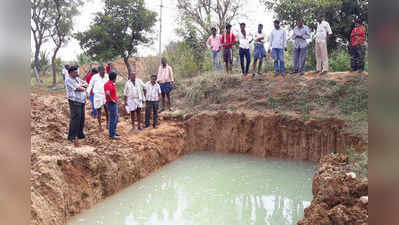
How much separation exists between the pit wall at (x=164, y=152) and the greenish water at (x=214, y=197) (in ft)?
0.97

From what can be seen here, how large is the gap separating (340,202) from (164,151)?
5.10m

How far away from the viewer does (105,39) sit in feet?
44.4

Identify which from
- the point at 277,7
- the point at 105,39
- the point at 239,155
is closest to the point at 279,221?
the point at 239,155

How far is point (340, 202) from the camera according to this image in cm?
337

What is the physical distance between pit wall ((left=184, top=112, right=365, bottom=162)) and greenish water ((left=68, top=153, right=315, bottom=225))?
2.24 ft

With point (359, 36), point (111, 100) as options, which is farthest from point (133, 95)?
point (359, 36)

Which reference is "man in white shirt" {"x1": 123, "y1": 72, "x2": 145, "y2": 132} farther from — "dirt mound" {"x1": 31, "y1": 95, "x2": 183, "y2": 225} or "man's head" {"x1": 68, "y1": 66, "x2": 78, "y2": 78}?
"man's head" {"x1": 68, "y1": 66, "x2": 78, "y2": 78}

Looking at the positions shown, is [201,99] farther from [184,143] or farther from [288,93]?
[288,93]

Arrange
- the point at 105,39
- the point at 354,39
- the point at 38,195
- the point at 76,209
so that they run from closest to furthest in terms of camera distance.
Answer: the point at 38,195, the point at 76,209, the point at 354,39, the point at 105,39

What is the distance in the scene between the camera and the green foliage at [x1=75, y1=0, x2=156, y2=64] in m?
13.4

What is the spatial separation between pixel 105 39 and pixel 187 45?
364 cm

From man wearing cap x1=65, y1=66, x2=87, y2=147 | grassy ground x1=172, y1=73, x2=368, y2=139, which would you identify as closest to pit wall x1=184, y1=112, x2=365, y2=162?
grassy ground x1=172, y1=73, x2=368, y2=139

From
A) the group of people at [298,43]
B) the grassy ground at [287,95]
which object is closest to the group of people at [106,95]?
the grassy ground at [287,95]

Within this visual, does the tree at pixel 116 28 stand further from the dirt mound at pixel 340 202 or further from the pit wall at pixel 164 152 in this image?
the dirt mound at pixel 340 202
